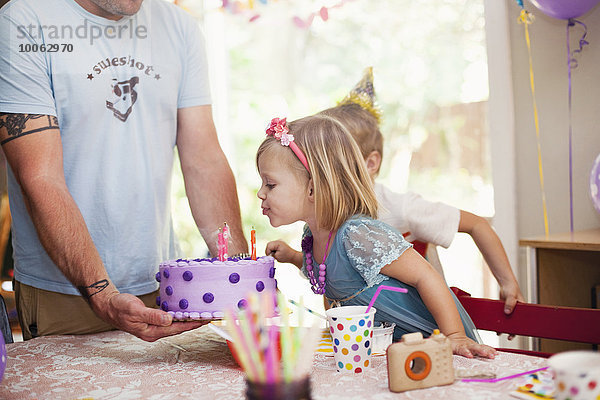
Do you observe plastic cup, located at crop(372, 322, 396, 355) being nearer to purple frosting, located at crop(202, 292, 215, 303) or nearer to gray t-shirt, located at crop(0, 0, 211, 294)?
purple frosting, located at crop(202, 292, 215, 303)

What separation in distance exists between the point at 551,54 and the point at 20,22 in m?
1.86

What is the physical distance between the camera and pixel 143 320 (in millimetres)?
1225

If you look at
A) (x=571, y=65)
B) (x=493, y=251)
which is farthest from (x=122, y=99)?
(x=571, y=65)

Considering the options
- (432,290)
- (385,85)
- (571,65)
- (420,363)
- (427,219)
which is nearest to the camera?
(420,363)

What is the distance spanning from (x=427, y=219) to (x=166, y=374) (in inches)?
38.8

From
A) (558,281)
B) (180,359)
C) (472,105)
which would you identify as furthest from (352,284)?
(472,105)

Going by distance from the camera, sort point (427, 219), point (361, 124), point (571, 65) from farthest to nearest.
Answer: point (571, 65) → point (361, 124) → point (427, 219)

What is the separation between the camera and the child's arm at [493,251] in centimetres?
172

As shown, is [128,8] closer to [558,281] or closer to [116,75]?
[116,75]

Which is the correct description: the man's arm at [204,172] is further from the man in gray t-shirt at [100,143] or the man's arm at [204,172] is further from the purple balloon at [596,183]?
the purple balloon at [596,183]

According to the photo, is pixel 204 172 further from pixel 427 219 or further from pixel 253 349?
pixel 253 349

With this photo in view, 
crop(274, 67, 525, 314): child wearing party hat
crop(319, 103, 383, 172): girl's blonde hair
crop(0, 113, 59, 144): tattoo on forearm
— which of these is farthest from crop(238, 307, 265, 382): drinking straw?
crop(319, 103, 383, 172): girl's blonde hair

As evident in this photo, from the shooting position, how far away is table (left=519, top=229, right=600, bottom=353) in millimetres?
1982

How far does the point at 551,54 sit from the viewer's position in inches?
94.3
